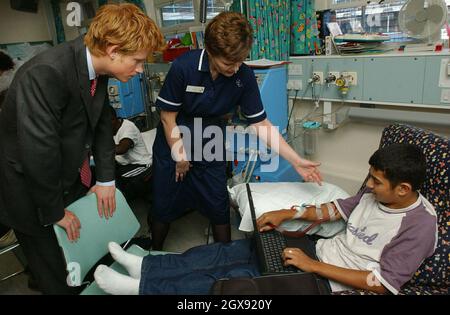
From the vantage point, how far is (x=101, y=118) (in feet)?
4.33

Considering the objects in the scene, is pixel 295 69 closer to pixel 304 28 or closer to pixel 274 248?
pixel 304 28

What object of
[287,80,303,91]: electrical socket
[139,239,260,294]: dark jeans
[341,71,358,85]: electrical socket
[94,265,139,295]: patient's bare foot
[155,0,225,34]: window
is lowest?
[139,239,260,294]: dark jeans

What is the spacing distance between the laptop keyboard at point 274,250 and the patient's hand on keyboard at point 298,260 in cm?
3

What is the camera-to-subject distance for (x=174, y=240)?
7.73ft

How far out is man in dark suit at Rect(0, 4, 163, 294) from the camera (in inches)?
38.9

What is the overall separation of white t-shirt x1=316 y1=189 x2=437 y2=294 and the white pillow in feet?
0.39

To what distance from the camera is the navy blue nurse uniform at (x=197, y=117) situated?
60.4 inches

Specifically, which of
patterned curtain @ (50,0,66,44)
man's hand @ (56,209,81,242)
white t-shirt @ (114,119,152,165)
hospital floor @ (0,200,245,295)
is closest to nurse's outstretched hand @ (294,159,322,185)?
hospital floor @ (0,200,245,295)

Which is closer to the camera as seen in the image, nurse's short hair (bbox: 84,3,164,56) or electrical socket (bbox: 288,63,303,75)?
nurse's short hair (bbox: 84,3,164,56)

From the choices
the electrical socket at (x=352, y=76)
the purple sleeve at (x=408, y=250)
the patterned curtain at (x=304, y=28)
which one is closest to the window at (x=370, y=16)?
the patterned curtain at (x=304, y=28)

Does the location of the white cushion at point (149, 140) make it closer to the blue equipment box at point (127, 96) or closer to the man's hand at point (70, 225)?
the blue equipment box at point (127, 96)

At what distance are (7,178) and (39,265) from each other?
377 mm

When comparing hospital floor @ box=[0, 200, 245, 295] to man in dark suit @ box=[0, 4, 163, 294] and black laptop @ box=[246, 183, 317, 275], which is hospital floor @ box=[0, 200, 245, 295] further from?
man in dark suit @ box=[0, 4, 163, 294]
